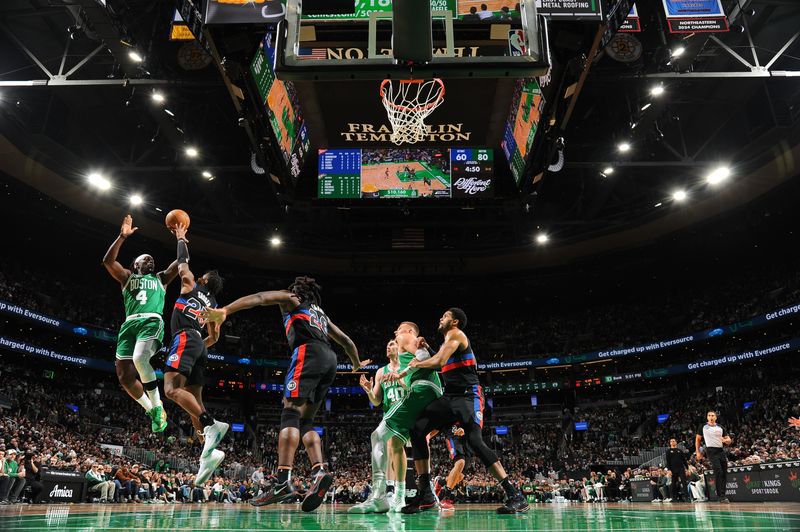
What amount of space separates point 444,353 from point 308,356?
1321mm

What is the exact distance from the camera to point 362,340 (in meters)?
37.5

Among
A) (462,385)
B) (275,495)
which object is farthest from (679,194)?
(275,495)

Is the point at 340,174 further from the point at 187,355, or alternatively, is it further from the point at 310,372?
the point at 310,372

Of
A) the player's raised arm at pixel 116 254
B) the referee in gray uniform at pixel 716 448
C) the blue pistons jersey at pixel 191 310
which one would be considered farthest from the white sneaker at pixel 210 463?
the referee in gray uniform at pixel 716 448

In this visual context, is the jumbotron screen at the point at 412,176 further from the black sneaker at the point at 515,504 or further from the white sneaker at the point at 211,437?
the black sneaker at the point at 515,504

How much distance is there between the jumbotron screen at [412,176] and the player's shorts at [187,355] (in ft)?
19.7

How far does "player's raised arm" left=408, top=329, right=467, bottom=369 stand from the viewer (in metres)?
5.44

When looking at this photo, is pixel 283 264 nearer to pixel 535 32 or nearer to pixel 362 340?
pixel 362 340

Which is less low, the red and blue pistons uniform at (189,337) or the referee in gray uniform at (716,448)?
the red and blue pistons uniform at (189,337)

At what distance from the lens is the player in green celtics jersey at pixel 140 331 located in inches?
259

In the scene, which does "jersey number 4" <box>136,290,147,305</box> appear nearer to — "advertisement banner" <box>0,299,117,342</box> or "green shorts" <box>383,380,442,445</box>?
"green shorts" <box>383,380,442,445</box>

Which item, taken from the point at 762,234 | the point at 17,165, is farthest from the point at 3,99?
the point at 762,234

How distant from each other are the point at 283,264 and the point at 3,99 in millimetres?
17876

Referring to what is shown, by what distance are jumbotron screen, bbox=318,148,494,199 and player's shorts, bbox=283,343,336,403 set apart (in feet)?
22.8
